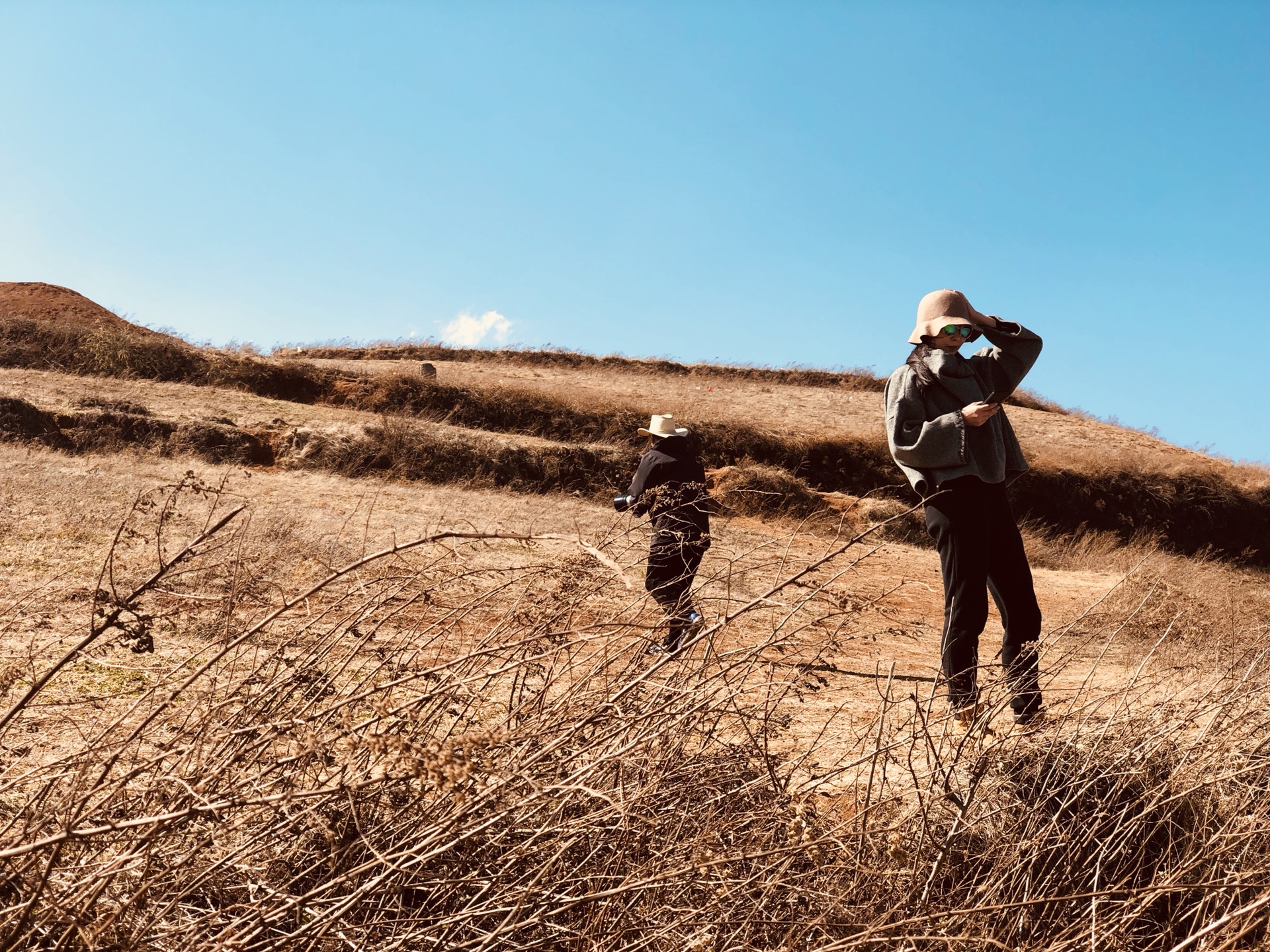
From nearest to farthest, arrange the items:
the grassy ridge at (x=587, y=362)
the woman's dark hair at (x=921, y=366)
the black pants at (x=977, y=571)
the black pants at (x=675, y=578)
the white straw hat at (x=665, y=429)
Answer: the black pants at (x=675, y=578) → the black pants at (x=977, y=571) → the woman's dark hair at (x=921, y=366) → the white straw hat at (x=665, y=429) → the grassy ridge at (x=587, y=362)

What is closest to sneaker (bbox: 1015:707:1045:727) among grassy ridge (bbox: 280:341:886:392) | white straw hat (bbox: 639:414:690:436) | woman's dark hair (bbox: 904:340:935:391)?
woman's dark hair (bbox: 904:340:935:391)

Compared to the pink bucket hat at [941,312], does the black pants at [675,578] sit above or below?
below

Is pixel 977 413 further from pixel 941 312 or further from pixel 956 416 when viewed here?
pixel 941 312

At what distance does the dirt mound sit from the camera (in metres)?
20.8

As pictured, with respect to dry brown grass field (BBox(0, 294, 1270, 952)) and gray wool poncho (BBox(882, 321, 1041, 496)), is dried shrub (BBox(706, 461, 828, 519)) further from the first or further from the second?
gray wool poncho (BBox(882, 321, 1041, 496))

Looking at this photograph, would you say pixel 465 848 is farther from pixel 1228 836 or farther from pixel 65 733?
pixel 65 733

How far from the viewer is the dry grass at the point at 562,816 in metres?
1.72

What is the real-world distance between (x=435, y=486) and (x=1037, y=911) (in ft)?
40.8

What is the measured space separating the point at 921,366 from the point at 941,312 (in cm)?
24

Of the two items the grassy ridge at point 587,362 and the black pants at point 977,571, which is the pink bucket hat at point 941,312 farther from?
the grassy ridge at point 587,362

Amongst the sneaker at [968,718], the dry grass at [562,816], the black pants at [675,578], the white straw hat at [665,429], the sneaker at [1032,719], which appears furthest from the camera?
the white straw hat at [665,429]

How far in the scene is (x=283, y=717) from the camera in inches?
76.2

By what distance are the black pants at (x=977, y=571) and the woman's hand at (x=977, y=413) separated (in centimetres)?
22

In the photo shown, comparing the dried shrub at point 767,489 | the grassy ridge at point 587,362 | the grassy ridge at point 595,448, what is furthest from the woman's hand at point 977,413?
the grassy ridge at point 587,362
